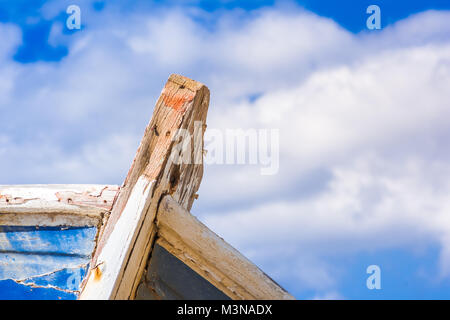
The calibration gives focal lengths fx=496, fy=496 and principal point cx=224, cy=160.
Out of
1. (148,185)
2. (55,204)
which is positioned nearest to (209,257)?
(148,185)

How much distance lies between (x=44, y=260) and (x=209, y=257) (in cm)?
139

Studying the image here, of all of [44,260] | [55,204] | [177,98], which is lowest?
[44,260]

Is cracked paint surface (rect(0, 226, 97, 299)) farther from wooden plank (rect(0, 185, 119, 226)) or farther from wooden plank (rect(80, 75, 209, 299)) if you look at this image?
wooden plank (rect(80, 75, 209, 299))

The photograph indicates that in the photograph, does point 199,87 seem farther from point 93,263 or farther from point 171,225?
point 93,263

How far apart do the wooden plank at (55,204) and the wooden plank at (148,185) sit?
48 centimetres

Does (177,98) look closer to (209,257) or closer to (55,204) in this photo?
(209,257)

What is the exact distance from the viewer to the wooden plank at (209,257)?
2.11 meters

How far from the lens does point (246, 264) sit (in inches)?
84.2

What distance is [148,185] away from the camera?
82.6 inches

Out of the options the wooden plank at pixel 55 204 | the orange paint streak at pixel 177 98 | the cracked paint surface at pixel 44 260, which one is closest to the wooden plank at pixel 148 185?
the orange paint streak at pixel 177 98

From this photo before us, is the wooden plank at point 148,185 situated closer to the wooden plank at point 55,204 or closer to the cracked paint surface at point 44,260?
the wooden plank at point 55,204
